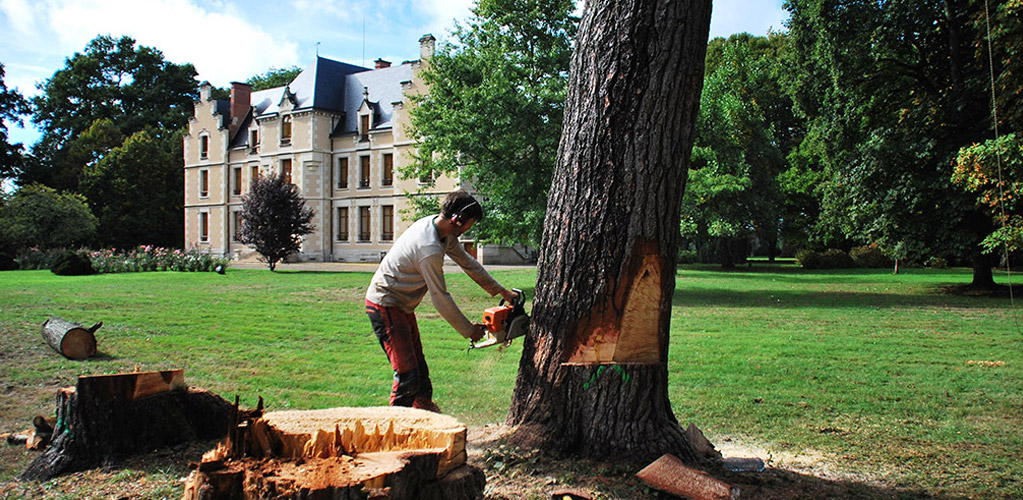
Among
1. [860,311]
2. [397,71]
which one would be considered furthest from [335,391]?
[397,71]

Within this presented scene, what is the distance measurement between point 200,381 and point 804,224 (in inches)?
1568

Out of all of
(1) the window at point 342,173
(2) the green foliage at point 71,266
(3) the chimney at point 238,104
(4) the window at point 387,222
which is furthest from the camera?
(3) the chimney at point 238,104

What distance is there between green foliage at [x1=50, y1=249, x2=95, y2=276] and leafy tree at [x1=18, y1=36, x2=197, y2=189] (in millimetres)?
39136

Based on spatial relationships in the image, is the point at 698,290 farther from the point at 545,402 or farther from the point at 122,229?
the point at 122,229

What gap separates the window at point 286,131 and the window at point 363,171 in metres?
5.48

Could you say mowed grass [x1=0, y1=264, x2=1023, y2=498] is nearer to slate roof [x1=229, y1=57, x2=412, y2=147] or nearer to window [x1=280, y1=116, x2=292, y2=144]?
slate roof [x1=229, y1=57, x2=412, y2=147]

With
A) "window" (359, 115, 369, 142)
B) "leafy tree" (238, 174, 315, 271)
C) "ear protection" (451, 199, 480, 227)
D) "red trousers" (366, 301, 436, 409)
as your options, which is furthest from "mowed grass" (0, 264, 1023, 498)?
"window" (359, 115, 369, 142)

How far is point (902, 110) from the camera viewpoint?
20141mm

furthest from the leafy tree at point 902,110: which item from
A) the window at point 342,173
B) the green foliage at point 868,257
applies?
the window at point 342,173

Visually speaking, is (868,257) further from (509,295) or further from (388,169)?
(509,295)

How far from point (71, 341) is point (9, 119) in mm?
50173

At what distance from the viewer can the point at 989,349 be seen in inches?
412

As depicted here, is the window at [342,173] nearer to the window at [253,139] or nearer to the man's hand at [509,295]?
the window at [253,139]

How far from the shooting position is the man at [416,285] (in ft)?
16.2
